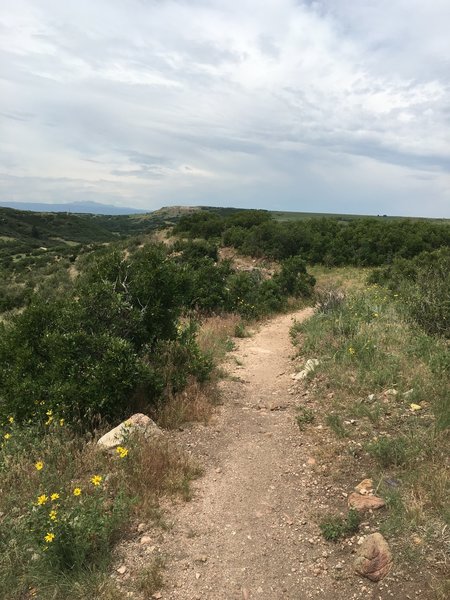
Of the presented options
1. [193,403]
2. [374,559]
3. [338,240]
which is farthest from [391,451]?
[338,240]

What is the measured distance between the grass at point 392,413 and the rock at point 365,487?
0.11m

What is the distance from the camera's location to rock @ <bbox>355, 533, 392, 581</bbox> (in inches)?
120

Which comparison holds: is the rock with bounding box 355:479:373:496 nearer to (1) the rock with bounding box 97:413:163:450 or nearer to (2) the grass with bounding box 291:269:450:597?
(2) the grass with bounding box 291:269:450:597

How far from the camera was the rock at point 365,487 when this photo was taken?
3.98 metres

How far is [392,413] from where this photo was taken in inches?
212

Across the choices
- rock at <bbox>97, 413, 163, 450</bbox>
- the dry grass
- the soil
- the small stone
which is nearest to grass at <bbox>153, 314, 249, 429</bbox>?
the soil

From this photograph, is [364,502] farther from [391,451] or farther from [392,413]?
[392,413]

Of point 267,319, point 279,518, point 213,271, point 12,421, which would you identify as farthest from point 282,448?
point 213,271

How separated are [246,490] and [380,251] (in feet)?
64.4

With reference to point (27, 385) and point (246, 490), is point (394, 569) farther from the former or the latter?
point (27, 385)

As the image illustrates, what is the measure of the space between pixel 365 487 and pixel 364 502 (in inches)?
9.9

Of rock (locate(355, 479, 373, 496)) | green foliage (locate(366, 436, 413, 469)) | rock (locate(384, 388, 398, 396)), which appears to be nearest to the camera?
rock (locate(355, 479, 373, 496))

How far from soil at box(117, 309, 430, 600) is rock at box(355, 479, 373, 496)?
0.39 ft

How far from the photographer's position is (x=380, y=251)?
71.3 feet
